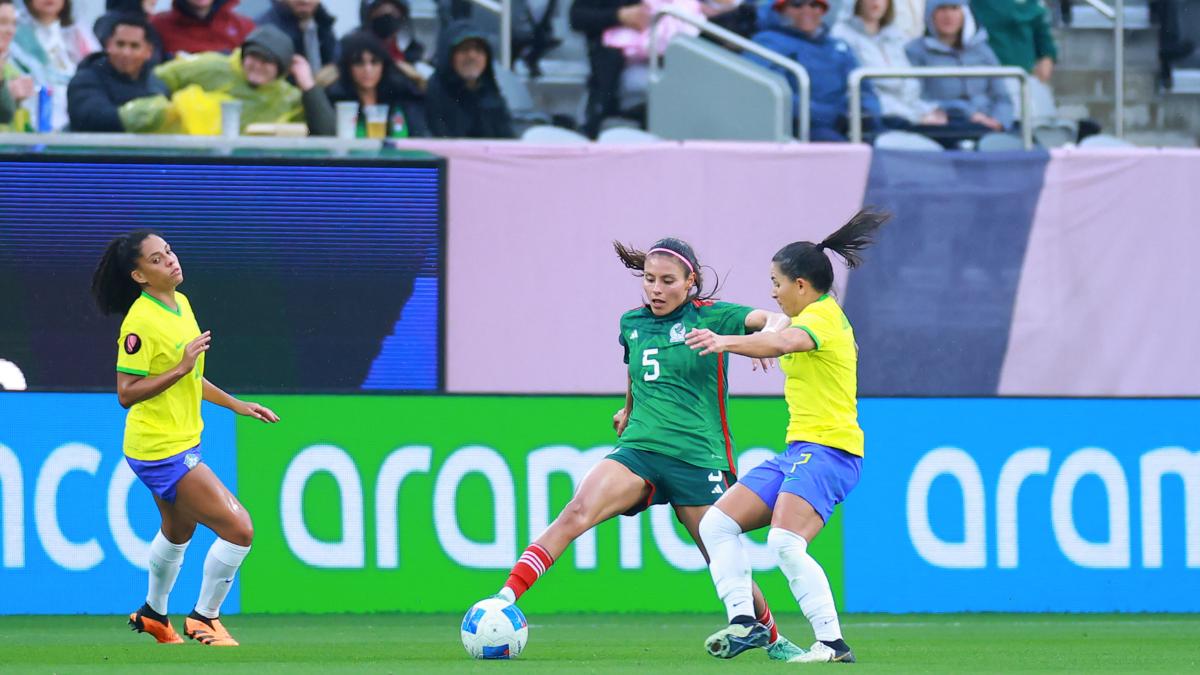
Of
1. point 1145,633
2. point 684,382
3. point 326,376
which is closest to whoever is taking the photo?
point 684,382

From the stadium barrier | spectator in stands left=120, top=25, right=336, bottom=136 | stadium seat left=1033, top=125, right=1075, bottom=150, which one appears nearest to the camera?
the stadium barrier

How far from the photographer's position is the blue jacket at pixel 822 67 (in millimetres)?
14109

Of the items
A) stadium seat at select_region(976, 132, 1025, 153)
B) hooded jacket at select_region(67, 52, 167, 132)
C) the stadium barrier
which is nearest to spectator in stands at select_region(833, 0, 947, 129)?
stadium seat at select_region(976, 132, 1025, 153)

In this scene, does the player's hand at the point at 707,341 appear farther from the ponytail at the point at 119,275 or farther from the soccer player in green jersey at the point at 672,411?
the ponytail at the point at 119,275

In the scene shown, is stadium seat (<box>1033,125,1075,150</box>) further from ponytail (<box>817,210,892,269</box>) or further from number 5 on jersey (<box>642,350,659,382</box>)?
number 5 on jersey (<box>642,350,659,382</box>)

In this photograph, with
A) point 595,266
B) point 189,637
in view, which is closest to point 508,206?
point 595,266

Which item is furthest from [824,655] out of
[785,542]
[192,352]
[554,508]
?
[554,508]

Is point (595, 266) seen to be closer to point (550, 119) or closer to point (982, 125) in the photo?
point (550, 119)

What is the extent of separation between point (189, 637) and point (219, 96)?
192 inches

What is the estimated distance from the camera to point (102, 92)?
12.5 metres

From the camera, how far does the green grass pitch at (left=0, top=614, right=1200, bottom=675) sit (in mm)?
7238

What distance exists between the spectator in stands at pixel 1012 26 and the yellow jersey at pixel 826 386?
8.29m

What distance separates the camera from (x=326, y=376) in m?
12.0

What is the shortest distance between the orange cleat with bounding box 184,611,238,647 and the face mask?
6351mm
